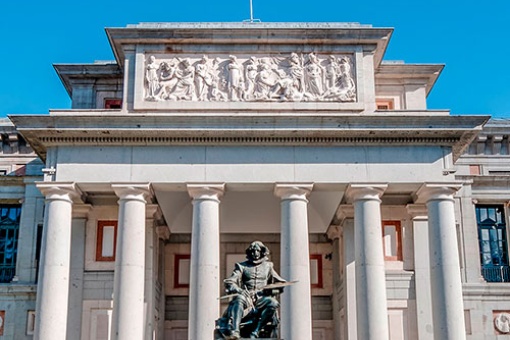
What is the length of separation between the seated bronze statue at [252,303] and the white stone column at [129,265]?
1111cm

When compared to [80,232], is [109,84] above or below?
above

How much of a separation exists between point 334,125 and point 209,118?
491 cm

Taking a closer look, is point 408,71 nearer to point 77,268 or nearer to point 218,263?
point 218,263

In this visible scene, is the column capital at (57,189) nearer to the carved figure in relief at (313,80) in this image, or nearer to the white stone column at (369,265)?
the carved figure in relief at (313,80)

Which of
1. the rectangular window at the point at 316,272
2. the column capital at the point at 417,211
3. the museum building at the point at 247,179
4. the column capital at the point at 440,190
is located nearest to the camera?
the museum building at the point at 247,179

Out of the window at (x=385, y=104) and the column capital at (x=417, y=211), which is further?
the window at (x=385, y=104)

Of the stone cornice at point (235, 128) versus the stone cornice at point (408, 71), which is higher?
the stone cornice at point (408, 71)

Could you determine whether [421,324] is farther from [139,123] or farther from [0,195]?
[0,195]

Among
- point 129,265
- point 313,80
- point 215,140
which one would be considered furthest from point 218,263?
point 313,80

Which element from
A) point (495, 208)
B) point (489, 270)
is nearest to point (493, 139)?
point (495, 208)

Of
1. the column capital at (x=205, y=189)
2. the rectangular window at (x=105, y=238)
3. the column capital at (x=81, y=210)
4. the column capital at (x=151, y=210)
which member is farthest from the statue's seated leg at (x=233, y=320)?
the rectangular window at (x=105, y=238)

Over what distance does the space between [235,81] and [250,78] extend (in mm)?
638

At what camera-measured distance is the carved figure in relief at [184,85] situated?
34.6m

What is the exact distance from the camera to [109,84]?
38.3 meters
